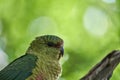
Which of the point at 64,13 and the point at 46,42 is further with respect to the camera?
the point at 64,13

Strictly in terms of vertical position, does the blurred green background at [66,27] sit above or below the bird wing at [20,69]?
above

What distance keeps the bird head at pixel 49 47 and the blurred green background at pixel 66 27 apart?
2230mm

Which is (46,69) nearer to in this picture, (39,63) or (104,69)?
(39,63)

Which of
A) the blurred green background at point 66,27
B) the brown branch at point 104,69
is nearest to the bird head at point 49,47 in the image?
the brown branch at point 104,69

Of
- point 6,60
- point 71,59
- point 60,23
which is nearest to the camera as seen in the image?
point 6,60

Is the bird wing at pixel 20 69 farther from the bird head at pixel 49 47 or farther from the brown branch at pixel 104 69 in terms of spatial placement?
the brown branch at pixel 104 69

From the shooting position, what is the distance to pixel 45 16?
873 cm

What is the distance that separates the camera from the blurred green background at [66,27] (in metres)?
8.01

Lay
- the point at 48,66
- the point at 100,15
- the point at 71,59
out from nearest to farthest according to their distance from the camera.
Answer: the point at 48,66 → the point at 71,59 → the point at 100,15

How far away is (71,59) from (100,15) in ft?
5.49

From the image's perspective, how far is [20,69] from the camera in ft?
17.1

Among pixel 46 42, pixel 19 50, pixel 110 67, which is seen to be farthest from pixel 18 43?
pixel 110 67

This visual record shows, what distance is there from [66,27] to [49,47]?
10.5 feet

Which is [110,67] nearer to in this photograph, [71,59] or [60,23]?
[71,59]
